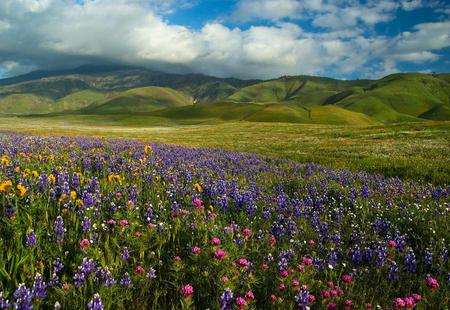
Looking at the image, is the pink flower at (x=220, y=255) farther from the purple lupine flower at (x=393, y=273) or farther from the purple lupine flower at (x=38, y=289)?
the purple lupine flower at (x=393, y=273)

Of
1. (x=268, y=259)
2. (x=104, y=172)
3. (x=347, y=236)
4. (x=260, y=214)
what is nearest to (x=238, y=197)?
(x=260, y=214)

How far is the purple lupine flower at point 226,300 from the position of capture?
332 cm

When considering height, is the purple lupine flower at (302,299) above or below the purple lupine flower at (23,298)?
below

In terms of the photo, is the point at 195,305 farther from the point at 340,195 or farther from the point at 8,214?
the point at 340,195

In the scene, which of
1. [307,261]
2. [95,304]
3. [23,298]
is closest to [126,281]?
[95,304]

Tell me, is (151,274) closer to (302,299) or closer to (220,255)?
(220,255)

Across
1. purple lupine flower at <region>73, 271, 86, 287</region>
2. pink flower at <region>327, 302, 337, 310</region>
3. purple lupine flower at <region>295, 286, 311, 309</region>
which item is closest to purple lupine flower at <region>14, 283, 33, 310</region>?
purple lupine flower at <region>73, 271, 86, 287</region>

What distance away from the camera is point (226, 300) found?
338cm

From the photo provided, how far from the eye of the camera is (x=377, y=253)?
5.21 meters

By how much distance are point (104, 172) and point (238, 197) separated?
4.37m

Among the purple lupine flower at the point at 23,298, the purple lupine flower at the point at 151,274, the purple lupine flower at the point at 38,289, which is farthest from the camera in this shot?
the purple lupine flower at the point at 151,274

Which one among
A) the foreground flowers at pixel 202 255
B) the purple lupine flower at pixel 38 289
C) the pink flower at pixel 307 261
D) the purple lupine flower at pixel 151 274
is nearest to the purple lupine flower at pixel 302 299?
the foreground flowers at pixel 202 255

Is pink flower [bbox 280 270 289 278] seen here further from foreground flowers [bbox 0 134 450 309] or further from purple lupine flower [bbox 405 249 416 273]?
purple lupine flower [bbox 405 249 416 273]

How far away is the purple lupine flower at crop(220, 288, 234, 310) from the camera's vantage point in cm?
332
